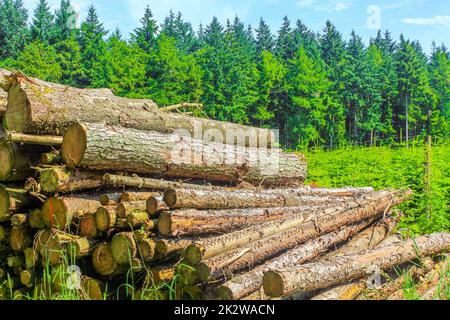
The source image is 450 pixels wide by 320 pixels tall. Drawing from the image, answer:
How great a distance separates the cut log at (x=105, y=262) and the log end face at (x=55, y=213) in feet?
1.60

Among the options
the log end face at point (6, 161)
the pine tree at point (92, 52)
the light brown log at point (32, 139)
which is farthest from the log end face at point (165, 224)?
the pine tree at point (92, 52)

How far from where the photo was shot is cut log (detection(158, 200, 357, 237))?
4.56 metres

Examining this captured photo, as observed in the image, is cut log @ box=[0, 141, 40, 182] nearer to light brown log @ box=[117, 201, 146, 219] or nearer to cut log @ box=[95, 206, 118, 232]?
cut log @ box=[95, 206, 118, 232]

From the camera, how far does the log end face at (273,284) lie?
354 centimetres

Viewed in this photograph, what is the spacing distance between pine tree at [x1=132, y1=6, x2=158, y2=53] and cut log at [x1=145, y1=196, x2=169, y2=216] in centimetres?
3945

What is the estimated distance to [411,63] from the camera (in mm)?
51344

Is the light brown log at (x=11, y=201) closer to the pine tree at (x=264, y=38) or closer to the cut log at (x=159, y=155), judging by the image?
the cut log at (x=159, y=155)

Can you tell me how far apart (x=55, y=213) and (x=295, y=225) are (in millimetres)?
2599

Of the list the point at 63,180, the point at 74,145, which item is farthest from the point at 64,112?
the point at 63,180

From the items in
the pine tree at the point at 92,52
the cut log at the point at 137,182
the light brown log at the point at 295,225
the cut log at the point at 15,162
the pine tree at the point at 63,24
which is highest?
the pine tree at the point at 63,24

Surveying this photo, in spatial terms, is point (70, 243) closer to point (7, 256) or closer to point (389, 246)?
point (7, 256)

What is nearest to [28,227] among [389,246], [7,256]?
[7,256]
